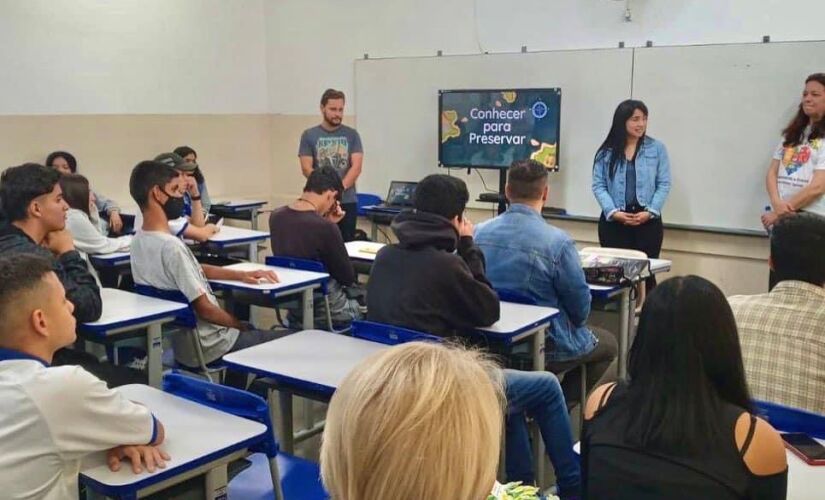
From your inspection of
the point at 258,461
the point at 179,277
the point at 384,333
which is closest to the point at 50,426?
the point at 258,461

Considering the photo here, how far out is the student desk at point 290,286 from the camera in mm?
3672

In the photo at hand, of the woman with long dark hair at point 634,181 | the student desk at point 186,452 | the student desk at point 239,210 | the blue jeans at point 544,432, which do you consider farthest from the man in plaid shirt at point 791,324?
the student desk at point 239,210

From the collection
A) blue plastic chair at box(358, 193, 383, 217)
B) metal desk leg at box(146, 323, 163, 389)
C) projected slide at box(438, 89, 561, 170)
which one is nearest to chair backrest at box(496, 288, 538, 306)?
metal desk leg at box(146, 323, 163, 389)

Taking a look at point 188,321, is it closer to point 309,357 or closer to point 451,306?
point 309,357

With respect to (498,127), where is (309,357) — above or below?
below

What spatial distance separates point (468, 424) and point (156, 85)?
6.96 metres

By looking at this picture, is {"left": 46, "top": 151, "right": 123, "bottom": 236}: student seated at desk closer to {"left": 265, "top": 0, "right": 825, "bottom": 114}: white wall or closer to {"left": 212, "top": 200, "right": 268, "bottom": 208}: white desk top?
{"left": 212, "top": 200, "right": 268, "bottom": 208}: white desk top

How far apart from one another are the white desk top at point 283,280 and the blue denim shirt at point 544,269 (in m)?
0.87

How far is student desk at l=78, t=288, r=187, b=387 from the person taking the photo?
3049mm

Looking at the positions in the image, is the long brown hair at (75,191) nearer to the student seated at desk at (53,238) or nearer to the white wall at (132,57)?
the student seated at desk at (53,238)

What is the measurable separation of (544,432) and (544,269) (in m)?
0.75

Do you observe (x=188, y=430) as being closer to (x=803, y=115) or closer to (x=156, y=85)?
(x=803, y=115)

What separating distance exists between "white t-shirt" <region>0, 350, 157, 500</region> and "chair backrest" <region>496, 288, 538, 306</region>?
2018 mm

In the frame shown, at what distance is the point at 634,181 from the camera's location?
202 inches
